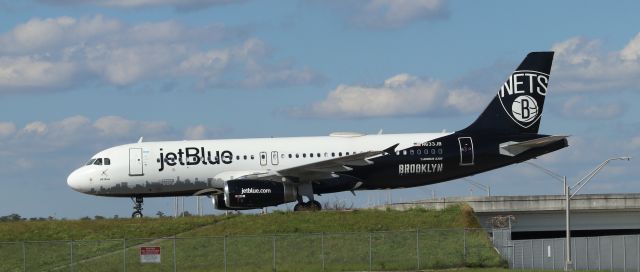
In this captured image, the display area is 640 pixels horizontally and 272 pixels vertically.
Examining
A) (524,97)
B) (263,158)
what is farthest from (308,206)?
(524,97)

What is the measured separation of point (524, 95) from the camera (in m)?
54.2

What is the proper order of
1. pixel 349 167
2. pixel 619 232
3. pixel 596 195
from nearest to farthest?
pixel 349 167 < pixel 596 195 < pixel 619 232

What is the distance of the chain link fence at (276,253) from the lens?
41500 millimetres

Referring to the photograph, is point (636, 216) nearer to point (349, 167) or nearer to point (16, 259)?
point (349, 167)

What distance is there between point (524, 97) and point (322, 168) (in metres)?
10.4

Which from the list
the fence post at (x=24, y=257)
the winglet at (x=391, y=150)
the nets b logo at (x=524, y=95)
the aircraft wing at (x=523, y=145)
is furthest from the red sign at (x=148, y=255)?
the nets b logo at (x=524, y=95)

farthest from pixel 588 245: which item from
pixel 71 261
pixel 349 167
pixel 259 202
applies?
pixel 71 261

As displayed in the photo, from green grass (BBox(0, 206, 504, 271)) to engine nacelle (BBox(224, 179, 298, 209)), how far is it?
2.06 ft

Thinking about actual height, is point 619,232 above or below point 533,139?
below

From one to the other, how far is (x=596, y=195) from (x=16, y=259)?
28.9m

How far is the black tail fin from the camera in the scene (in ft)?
176

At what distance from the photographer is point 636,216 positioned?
6231cm

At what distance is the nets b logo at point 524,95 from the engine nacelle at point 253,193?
11380mm

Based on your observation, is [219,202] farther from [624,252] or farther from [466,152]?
[624,252]
